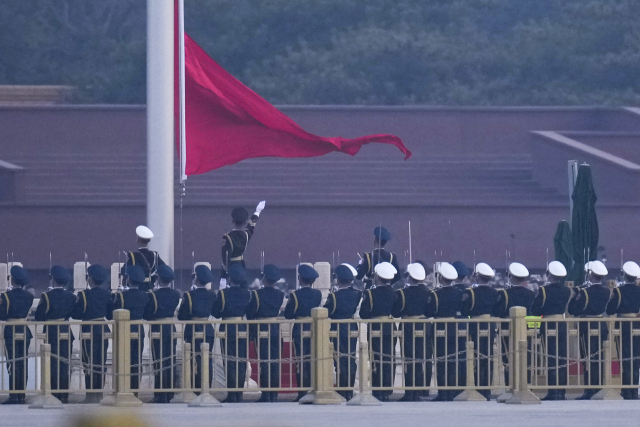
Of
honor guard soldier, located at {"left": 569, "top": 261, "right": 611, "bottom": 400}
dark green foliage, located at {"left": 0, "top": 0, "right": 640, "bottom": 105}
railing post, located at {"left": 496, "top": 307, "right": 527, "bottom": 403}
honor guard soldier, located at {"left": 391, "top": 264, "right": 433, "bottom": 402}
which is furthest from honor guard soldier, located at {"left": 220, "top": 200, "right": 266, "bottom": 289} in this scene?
dark green foliage, located at {"left": 0, "top": 0, "right": 640, "bottom": 105}

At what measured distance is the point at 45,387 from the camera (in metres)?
9.34

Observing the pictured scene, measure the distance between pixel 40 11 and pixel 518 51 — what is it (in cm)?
1104

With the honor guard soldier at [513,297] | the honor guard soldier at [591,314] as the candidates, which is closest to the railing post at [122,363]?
the honor guard soldier at [513,297]

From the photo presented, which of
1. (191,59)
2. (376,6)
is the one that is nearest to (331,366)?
(191,59)

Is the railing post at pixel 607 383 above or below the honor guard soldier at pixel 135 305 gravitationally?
below

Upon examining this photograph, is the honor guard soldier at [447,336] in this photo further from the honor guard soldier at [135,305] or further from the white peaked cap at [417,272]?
the honor guard soldier at [135,305]

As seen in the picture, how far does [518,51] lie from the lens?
1164 inches

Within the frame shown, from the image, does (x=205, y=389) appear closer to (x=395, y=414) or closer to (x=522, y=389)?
(x=395, y=414)

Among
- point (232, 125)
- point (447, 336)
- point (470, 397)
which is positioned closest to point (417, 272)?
point (447, 336)

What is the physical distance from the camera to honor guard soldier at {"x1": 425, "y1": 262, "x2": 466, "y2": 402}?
9969 millimetres

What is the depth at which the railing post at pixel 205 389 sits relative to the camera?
934cm

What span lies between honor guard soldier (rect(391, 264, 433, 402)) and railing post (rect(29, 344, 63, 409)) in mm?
2591

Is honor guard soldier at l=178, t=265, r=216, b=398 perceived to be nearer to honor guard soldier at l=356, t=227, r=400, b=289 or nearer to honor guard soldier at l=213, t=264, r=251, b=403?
honor guard soldier at l=213, t=264, r=251, b=403

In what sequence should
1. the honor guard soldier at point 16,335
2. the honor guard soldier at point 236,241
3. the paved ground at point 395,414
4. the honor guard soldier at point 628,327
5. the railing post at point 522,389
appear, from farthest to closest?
the honor guard soldier at point 236,241 < the honor guard soldier at point 628,327 < the honor guard soldier at point 16,335 < the railing post at point 522,389 < the paved ground at point 395,414
